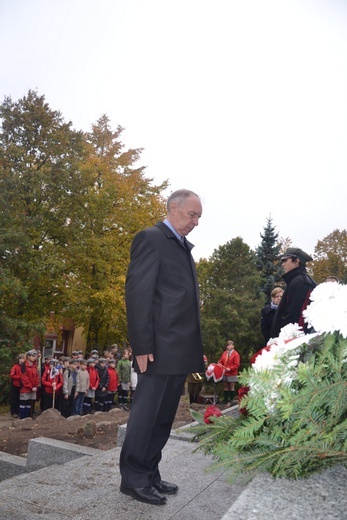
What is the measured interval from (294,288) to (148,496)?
9.88 ft

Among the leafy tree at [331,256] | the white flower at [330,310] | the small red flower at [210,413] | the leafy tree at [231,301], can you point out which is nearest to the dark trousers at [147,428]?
the small red flower at [210,413]

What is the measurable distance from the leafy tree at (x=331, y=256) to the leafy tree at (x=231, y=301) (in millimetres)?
11721

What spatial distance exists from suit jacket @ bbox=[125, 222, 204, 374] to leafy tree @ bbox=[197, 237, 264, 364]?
17.2m

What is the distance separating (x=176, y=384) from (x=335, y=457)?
230cm

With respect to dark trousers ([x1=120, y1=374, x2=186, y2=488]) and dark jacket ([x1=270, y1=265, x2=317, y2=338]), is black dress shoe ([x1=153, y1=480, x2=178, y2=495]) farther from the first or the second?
dark jacket ([x1=270, y1=265, x2=317, y2=338])

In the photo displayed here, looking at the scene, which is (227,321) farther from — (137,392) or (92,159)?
(137,392)

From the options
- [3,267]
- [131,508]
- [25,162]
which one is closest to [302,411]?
[131,508]

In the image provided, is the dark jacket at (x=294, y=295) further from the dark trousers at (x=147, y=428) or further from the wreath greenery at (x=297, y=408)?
the wreath greenery at (x=297, y=408)

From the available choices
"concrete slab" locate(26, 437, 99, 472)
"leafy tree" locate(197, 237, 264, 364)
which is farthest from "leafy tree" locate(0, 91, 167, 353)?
"concrete slab" locate(26, 437, 99, 472)

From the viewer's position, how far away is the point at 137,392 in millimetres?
3625

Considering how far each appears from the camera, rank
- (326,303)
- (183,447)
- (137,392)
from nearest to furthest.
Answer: (326,303) → (137,392) → (183,447)

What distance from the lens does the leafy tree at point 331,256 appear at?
122 feet

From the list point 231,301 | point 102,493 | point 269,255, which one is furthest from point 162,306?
point 269,255

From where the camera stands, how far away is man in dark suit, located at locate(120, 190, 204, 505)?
3.49 metres
